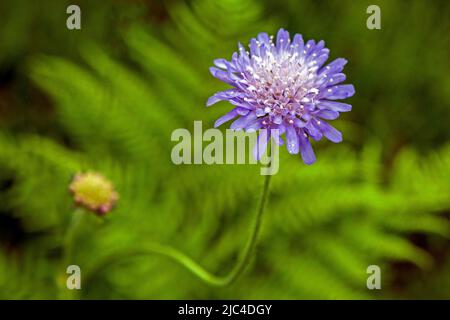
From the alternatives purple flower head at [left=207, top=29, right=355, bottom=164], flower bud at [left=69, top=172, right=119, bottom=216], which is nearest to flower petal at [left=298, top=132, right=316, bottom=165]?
purple flower head at [left=207, top=29, right=355, bottom=164]

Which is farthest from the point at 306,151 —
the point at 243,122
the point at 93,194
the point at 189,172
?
the point at 189,172

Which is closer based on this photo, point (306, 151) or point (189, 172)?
point (306, 151)

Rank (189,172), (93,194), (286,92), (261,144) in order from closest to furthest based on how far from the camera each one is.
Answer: (261,144), (286,92), (93,194), (189,172)

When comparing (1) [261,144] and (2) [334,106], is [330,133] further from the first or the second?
(1) [261,144]

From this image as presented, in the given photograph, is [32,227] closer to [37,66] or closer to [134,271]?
[134,271]

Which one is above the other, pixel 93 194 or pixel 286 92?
pixel 286 92

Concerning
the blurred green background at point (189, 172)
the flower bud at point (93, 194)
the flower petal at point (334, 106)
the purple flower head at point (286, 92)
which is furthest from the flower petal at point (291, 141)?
the blurred green background at point (189, 172)

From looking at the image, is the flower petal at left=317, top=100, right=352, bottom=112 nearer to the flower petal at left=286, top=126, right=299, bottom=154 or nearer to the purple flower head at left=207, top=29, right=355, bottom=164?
the purple flower head at left=207, top=29, right=355, bottom=164
